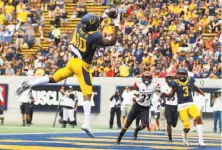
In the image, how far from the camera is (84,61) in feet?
51.5

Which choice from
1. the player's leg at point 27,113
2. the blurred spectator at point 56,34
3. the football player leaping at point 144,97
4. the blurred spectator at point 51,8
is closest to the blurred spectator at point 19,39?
the blurred spectator at point 56,34

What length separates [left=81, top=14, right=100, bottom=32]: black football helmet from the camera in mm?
15359

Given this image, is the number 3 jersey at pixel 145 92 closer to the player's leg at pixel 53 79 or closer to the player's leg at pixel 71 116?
the player's leg at pixel 53 79

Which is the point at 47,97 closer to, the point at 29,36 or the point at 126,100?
the point at 126,100

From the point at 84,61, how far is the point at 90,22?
2.73ft

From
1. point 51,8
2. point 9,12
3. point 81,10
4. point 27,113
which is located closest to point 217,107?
point 27,113

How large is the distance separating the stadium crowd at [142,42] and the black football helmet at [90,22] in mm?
13915

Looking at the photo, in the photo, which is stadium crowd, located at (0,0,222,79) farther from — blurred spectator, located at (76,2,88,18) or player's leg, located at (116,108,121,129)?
player's leg, located at (116,108,121,129)

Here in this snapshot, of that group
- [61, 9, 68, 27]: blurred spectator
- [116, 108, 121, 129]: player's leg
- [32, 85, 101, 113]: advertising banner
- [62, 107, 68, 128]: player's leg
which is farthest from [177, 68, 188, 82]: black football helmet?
[61, 9, 68, 27]: blurred spectator

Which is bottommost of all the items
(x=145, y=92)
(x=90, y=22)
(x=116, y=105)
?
(x=116, y=105)

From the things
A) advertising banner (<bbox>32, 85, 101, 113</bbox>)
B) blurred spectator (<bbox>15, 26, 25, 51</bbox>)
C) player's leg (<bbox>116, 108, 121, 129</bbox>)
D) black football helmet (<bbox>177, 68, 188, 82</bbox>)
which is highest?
blurred spectator (<bbox>15, 26, 25, 51</bbox>)

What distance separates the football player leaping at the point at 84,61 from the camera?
15453 mm

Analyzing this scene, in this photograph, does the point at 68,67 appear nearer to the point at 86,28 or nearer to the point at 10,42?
the point at 86,28

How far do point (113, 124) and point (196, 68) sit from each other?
4.13 meters
